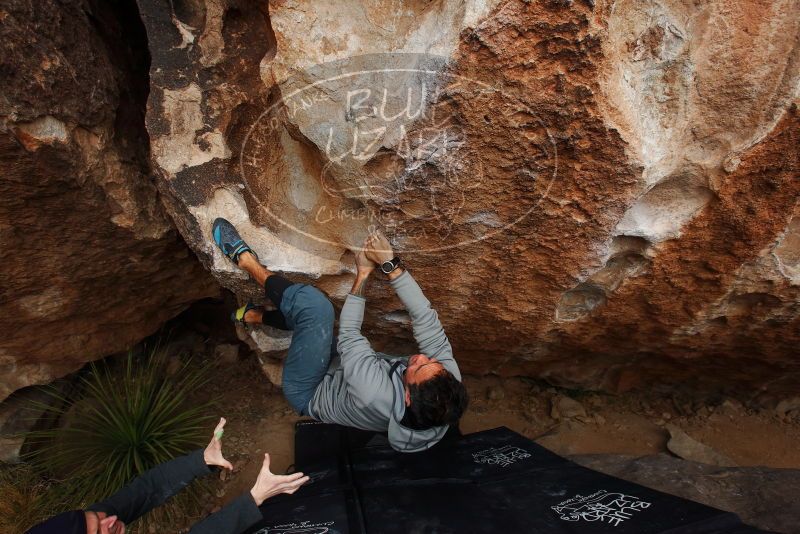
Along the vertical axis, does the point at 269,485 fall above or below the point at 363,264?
below

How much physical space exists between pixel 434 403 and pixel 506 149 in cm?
93

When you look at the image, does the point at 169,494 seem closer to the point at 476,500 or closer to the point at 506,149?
the point at 476,500

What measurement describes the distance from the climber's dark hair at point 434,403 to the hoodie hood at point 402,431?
1.0 inches

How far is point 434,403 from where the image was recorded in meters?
1.75

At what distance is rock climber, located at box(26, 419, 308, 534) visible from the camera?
1569mm

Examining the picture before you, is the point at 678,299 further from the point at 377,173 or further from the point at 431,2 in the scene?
the point at 431,2

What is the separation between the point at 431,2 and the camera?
5.21ft

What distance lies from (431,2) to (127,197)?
1621 millimetres

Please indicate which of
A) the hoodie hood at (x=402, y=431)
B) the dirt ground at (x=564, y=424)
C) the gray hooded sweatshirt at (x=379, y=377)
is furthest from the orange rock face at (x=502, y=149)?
the dirt ground at (x=564, y=424)

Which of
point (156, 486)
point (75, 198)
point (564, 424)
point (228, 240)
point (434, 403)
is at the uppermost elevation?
point (75, 198)

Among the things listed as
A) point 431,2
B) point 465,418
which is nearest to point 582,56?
point 431,2

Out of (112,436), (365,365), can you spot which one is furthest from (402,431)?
(112,436)

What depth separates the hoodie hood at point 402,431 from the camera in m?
1.79

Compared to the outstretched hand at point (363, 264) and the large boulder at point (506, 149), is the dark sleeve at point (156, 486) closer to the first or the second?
the large boulder at point (506, 149)
